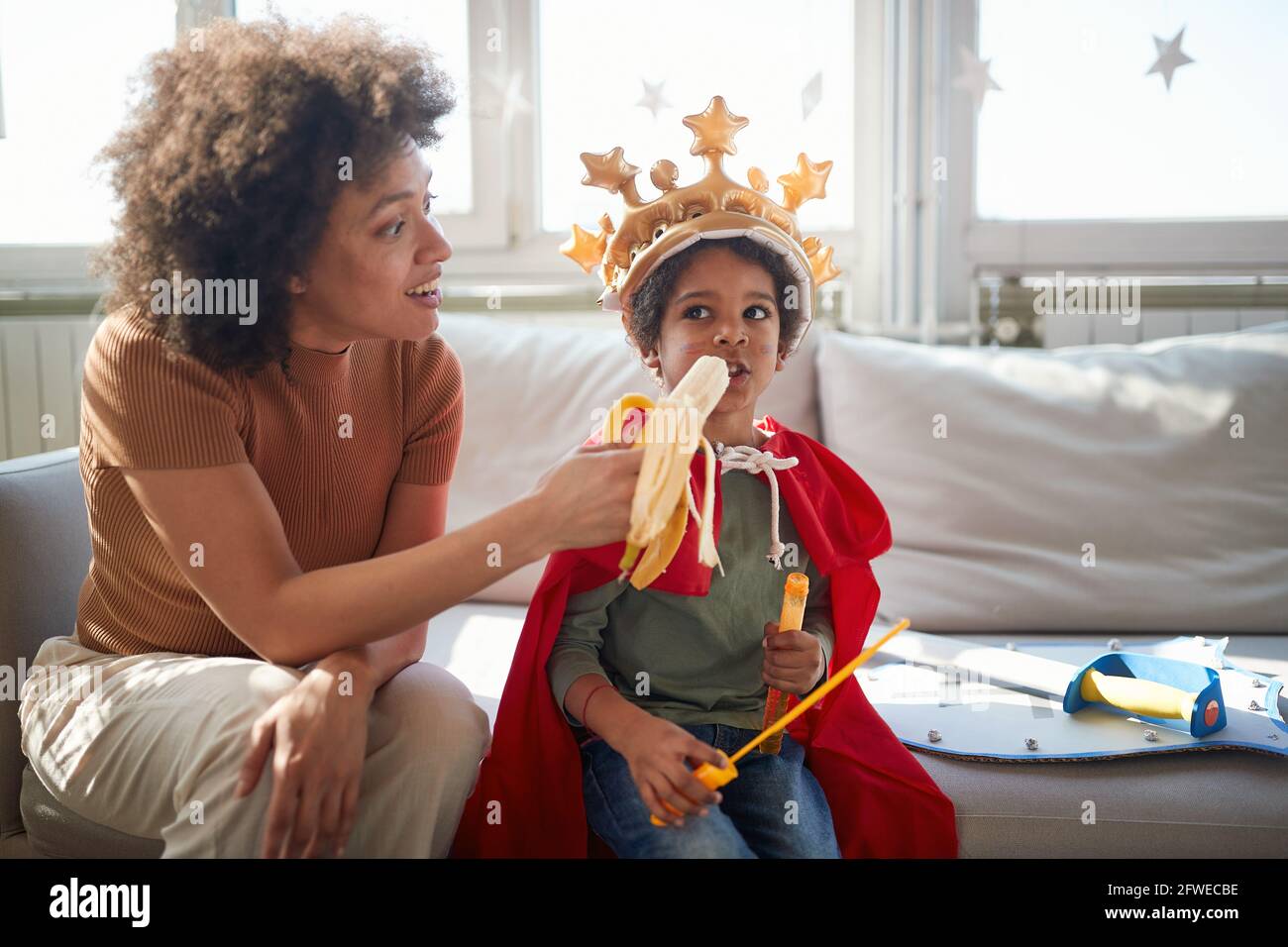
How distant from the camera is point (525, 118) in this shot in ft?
8.34

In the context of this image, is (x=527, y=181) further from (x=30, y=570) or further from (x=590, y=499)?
(x=590, y=499)

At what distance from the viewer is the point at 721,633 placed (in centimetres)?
122

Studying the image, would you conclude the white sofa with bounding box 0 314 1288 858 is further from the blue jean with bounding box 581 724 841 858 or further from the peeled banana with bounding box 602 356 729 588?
the peeled banana with bounding box 602 356 729 588

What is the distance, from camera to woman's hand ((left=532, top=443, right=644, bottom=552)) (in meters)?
0.98

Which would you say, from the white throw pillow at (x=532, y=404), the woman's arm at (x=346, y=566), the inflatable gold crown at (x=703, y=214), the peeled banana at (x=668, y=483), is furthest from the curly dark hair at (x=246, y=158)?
the white throw pillow at (x=532, y=404)

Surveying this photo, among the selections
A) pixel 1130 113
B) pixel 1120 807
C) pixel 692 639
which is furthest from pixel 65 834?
pixel 1130 113

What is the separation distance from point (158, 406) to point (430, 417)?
34 centimetres

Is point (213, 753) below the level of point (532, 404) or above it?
below

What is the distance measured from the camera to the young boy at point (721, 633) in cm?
117

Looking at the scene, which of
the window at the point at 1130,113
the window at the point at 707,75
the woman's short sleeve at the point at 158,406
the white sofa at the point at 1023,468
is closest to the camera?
the woman's short sleeve at the point at 158,406

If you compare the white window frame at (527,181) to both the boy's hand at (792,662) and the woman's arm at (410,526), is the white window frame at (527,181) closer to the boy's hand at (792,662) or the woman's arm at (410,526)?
the woman's arm at (410,526)

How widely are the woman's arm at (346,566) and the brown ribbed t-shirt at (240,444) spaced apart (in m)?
0.03

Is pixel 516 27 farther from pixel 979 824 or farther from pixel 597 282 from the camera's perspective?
pixel 979 824

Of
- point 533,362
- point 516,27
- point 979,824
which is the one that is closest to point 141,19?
point 516,27
